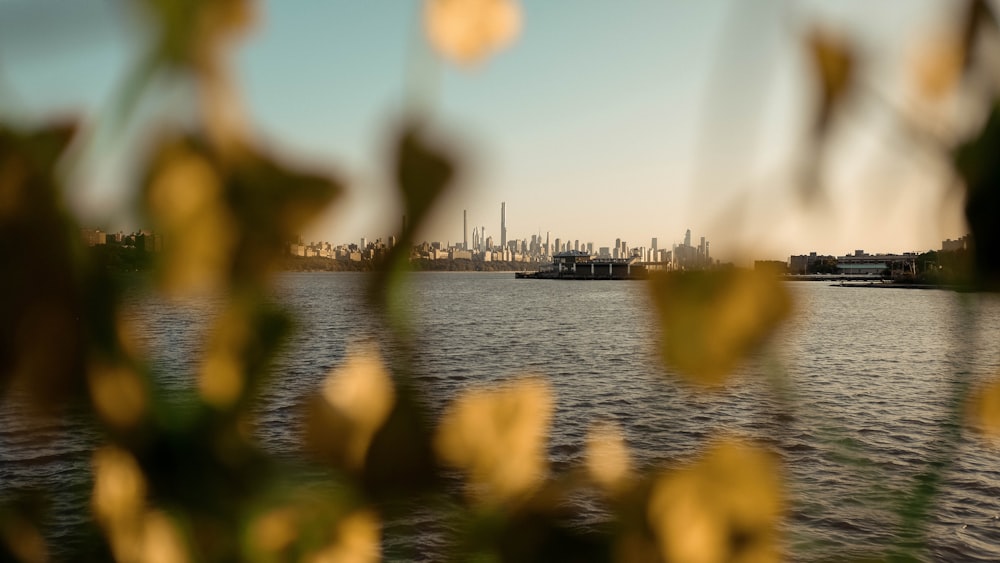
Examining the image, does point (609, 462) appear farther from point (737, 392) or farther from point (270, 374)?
point (737, 392)

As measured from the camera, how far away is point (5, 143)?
342 millimetres

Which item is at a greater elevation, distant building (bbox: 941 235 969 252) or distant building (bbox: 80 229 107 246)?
distant building (bbox: 80 229 107 246)

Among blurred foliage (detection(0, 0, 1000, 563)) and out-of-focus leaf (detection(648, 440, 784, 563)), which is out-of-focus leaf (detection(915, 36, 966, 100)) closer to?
blurred foliage (detection(0, 0, 1000, 563))

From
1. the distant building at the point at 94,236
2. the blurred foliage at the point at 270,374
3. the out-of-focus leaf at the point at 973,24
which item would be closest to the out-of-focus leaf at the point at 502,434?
the blurred foliage at the point at 270,374

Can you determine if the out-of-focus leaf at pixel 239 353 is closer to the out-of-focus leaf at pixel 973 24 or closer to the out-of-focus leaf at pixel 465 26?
the out-of-focus leaf at pixel 465 26

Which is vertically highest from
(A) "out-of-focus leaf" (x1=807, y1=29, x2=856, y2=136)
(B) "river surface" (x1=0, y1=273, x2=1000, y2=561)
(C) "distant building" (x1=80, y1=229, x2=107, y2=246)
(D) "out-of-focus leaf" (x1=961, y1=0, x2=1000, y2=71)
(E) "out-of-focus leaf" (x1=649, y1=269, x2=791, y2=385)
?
(D) "out-of-focus leaf" (x1=961, y1=0, x2=1000, y2=71)

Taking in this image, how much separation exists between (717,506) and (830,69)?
0.27 meters

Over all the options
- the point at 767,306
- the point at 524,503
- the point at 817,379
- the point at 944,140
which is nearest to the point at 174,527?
the point at 524,503

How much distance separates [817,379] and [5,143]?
771 inches

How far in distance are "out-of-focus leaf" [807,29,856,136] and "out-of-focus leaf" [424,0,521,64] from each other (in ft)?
0.62

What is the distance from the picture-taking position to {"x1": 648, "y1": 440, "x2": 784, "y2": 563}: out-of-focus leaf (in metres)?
0.33

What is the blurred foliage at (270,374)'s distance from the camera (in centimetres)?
33

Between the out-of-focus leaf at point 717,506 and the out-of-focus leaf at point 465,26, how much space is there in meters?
0.27

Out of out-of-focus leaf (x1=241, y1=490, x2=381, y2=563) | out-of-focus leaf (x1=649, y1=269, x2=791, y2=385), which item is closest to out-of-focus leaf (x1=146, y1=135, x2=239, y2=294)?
Result: out-of-focus leaf (x1=241, y1=490, x2=381, y2=563)
